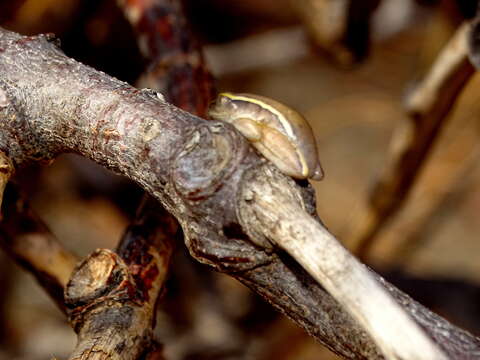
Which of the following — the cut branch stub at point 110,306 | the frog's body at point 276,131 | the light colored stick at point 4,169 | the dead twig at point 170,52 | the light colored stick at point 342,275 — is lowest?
the cut branch stub at point 110,306

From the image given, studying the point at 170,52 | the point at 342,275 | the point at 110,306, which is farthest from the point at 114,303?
the point at 170,52

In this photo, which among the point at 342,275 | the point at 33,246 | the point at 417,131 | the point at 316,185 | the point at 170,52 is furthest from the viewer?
the point at 316,185

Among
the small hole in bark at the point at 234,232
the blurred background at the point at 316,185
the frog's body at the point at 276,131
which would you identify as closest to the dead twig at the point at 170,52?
the blurred background at the point at 316,185

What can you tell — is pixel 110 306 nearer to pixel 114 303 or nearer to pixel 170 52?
pixel 114 303

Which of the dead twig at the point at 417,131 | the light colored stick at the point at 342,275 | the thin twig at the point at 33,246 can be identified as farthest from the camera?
the dead twig at the point at 417,131

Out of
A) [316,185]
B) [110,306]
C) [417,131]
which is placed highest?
[417,131]

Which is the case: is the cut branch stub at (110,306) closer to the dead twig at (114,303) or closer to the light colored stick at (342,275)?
the dead twig at (114,303)

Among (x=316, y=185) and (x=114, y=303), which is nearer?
(x=114, y=303)
